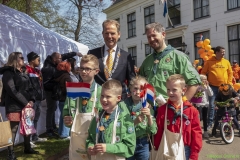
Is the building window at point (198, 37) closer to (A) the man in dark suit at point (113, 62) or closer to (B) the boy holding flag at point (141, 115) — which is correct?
(A) the man in dark suit at point (113, 62)

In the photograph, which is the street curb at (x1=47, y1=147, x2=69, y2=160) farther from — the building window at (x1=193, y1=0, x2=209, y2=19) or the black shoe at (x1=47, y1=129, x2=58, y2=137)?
the building window at (x1=193, y1=0, x2=209, y2=19)

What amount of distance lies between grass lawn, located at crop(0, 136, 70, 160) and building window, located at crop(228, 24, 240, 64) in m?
11.1

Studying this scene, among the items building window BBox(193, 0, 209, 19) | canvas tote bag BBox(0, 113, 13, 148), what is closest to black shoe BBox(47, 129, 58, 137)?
canvas tote bag BBox(0, 113, 13, 148)

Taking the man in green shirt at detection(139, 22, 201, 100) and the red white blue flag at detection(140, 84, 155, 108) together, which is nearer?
the red white blue flag at detection(140, 84, 155, 108)

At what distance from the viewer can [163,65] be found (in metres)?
2.90

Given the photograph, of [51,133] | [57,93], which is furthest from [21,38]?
[51,133]

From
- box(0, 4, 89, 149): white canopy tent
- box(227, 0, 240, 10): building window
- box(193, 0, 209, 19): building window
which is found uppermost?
box(193, 0, 209, 19): building window

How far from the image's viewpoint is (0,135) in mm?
3627

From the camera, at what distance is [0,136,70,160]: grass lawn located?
183 inches

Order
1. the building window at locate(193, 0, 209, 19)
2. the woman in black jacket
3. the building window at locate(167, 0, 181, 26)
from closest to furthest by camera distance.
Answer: the woman in black jacket < the building window at locate(193, 0, 209, 19) < the building window at locate(167, 0, 181, 26)

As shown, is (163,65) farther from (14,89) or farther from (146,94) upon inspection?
(14,89)

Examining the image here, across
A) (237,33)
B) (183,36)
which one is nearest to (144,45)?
(183,36)

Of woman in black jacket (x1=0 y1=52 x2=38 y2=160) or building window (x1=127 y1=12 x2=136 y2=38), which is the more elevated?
building window (x1=127 y1=12 x2=136 y2=38)

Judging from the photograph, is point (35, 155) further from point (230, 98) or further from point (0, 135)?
point (230, 98)
